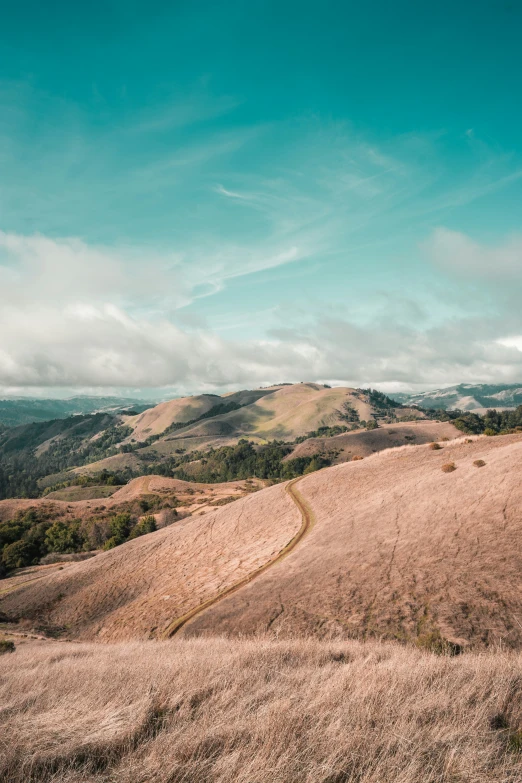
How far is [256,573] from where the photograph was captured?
3231 cm

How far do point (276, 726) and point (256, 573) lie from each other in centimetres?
2783

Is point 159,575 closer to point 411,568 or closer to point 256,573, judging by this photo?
point 256,573

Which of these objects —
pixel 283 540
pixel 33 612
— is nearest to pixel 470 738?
pixel 283 540

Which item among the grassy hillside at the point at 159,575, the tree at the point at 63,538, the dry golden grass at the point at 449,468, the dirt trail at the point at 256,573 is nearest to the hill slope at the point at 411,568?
the dry golden grass at the point at 449,468

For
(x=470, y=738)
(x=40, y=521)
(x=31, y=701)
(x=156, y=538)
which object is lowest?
(x=40, y=521)

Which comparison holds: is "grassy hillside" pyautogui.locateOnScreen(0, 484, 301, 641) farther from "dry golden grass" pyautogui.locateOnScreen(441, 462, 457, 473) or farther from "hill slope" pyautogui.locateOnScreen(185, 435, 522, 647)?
"dry golden grass" pyautogui.locateOnScreen(441, 462, 457, 473)

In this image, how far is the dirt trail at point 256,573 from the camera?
89.7 feet

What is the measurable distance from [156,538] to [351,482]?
29.2 metres

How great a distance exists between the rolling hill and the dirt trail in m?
0.16

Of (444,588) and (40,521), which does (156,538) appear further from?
(40,521)

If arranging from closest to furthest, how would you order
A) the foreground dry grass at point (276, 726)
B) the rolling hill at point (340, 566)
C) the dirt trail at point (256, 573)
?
the foreground dry grass at point (276, 726)
the rolling hill at point (340, 566)
the dirt trail at point (256, 573)

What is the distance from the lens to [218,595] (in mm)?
30203

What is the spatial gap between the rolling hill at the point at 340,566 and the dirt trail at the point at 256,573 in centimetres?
16

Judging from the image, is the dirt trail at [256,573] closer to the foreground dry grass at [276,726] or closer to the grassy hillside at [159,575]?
the grassy hillside at [159,575]
